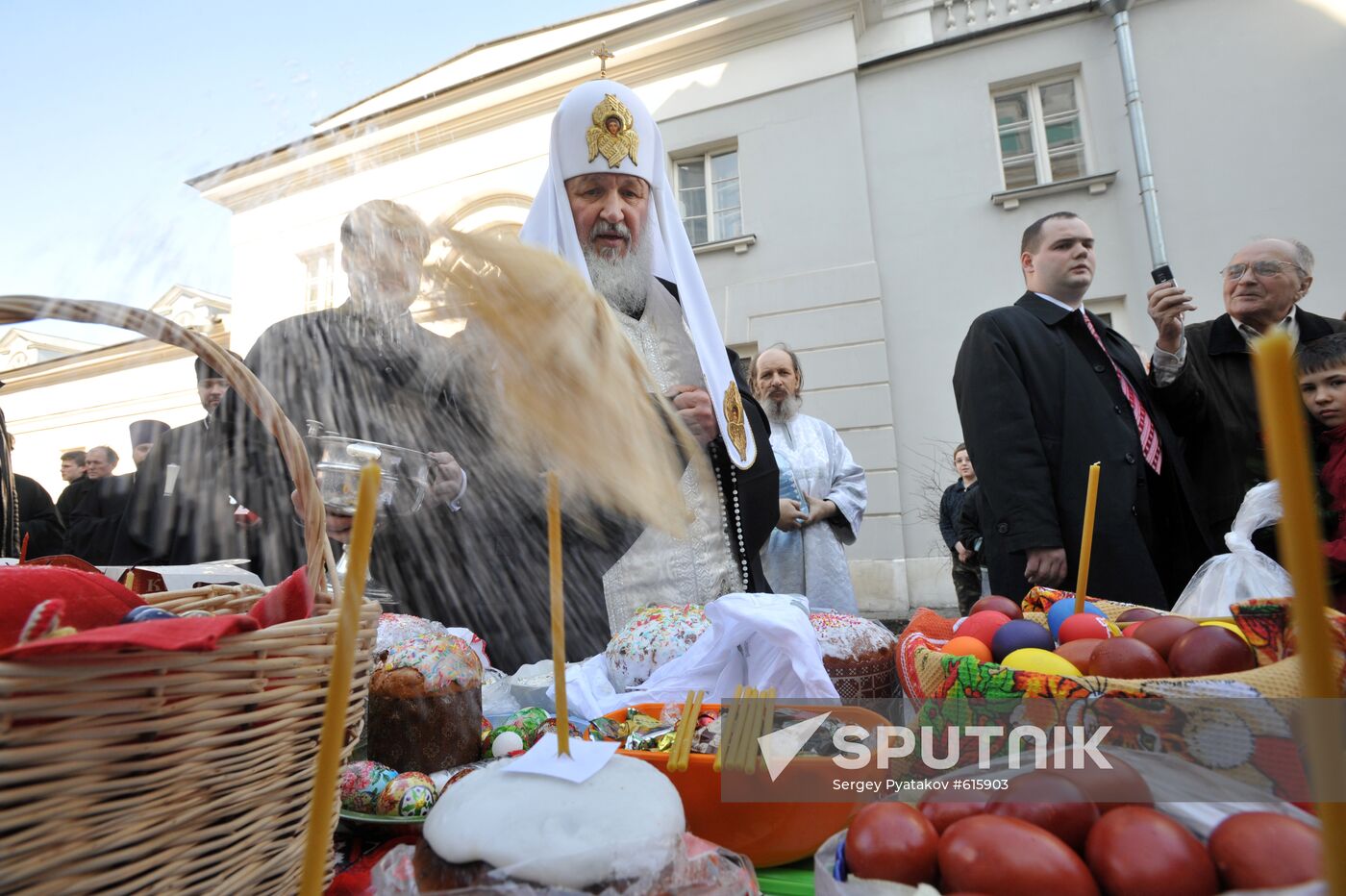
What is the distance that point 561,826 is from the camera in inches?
24.8

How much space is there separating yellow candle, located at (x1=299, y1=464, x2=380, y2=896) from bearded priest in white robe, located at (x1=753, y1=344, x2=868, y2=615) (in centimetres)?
319

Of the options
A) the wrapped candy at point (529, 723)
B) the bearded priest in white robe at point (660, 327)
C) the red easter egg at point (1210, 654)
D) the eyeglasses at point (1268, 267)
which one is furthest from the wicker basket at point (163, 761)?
the eyeglasses at point (1268, 267)

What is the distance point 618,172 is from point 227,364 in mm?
1606

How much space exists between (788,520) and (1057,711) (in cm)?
284

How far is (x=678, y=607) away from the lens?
151 cm

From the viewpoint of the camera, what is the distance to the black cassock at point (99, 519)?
3.25 m

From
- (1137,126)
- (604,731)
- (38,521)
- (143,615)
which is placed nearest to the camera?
(143,615)

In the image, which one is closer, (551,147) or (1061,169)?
(551,147)

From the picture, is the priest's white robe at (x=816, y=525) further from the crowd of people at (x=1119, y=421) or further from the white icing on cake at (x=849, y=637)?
the white icing on cake at (x=849, y=637)

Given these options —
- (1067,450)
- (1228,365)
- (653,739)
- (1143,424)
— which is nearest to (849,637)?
(653,739)

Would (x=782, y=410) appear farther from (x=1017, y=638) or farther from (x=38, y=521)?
(x=38, y=521)

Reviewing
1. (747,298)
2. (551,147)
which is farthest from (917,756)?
(747,298)

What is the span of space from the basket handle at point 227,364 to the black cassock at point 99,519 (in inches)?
110

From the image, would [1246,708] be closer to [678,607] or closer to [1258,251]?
[678,607]
